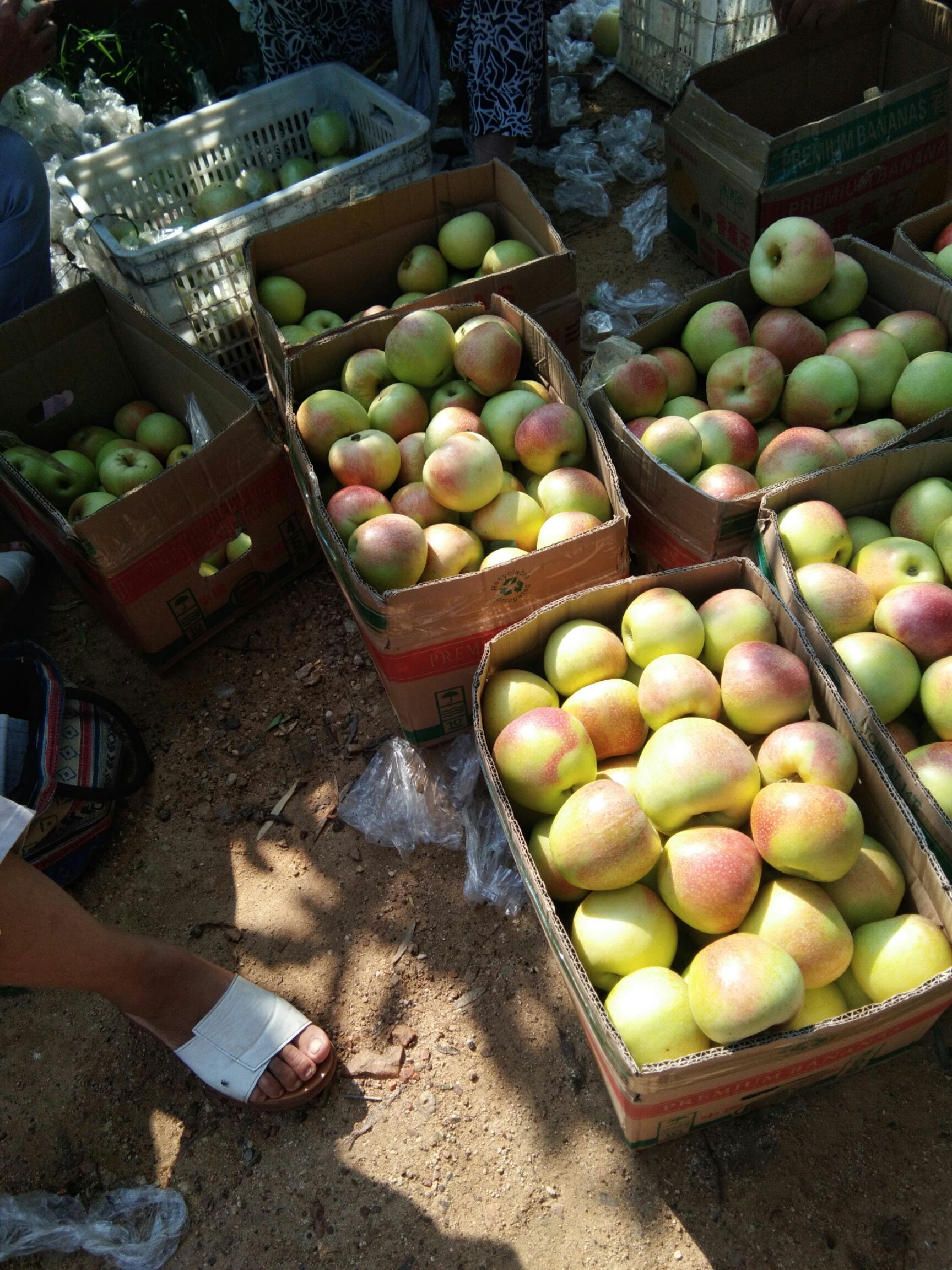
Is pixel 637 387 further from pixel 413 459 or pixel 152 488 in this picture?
A: pixel 152 488

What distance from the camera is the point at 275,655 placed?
2.97m

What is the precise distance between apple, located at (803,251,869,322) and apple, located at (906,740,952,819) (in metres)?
1.51

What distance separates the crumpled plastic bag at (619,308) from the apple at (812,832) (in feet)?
8.25

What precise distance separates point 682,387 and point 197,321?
71.6 inches

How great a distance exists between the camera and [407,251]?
10.8 feet

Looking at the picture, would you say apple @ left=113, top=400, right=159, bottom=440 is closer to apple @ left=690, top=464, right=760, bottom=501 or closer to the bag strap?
the bag strap

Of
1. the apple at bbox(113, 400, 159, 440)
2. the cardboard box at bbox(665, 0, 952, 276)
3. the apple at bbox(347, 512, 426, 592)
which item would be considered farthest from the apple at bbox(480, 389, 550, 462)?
the cardboard box at bbox(665, 0, 952, 276)

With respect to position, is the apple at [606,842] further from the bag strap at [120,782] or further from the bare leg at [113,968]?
the bag strap at [120,782]

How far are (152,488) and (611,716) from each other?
1463 millimetres

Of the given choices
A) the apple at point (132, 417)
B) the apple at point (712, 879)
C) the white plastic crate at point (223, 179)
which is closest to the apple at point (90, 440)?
the apple at point (132, 417)

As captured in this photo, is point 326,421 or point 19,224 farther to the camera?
point 19,224

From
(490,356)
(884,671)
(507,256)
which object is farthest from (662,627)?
(507,256)

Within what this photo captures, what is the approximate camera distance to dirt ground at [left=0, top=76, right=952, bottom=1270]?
1809 mm

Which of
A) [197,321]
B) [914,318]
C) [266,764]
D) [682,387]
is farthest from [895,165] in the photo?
[266,764]
